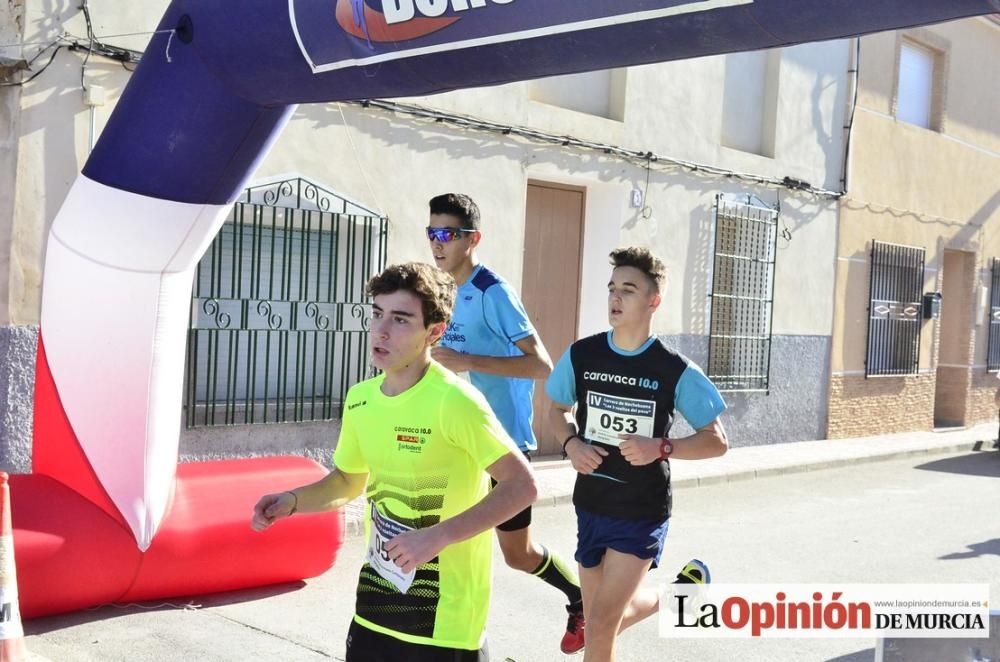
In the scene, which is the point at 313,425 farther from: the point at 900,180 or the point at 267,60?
the point at 900,180

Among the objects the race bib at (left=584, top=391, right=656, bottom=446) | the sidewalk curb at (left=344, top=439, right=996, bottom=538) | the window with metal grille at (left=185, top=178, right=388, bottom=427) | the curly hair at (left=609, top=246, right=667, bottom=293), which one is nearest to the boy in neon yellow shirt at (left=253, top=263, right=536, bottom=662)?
the race bib at (left=584, top=391, right=656, bottom=446)

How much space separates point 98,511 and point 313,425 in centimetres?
398

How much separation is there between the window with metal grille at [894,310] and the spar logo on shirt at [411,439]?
543 inches

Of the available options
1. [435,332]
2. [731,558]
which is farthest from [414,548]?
[731,558]

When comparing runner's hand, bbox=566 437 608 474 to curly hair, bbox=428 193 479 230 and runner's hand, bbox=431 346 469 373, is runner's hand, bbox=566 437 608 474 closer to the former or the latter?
runner's hand, bbox=431 346 469 373

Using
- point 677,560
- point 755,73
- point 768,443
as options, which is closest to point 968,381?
point 768,443

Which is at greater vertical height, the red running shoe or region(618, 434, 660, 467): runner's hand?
region(618, 434, 660, 467): runner's hand

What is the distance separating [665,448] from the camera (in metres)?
4.44

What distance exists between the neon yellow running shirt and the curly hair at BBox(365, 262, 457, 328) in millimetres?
175

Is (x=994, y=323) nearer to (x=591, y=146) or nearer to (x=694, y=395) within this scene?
(x=591, y=146)

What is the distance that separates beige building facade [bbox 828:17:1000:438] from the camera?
1570 cm

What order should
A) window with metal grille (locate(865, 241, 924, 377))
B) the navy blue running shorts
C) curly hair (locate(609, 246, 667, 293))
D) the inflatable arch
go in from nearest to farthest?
the navy blue running shorts
the inflatable arch
curly hair (locate(609, 246, 667, 293))
window with metal grille (locate(865, 241, 924, 377))

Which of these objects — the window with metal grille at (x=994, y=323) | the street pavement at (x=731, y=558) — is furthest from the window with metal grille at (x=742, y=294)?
the window with metal grille at (x=994, y=323)

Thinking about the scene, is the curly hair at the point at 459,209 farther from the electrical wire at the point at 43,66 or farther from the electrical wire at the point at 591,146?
the electrical wire at the point at 43,66
